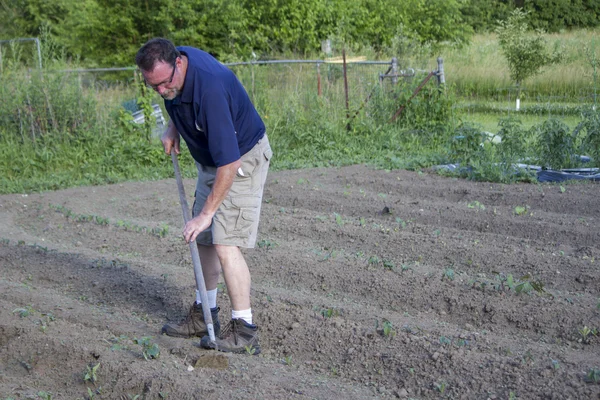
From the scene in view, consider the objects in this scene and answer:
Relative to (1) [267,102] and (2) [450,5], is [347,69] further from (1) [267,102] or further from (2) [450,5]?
(2) [450,5]

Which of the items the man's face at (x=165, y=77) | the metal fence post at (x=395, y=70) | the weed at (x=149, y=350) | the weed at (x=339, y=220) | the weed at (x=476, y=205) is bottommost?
the weed at (x=476, y=205)

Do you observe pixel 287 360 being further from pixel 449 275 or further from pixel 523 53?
pixel 523 53

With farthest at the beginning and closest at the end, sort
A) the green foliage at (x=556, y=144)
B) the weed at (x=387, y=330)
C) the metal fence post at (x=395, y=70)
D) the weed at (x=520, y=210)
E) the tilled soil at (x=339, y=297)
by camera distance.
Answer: the metal fence post at (x=395, y=70), the green foliage at (x=556, y=144), the weed at (x=520, y=210), the weed at (x=387, y=330), the tilled soil at (x=339, y=297)

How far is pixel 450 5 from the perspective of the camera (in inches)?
1035

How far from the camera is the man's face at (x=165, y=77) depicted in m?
3.74

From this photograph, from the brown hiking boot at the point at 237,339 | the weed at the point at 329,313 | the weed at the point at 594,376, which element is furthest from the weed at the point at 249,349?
the weed at the point at 594,376

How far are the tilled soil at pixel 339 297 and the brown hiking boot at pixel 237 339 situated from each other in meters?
0.13

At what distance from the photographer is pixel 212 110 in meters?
3.74

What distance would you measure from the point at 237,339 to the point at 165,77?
162 cm

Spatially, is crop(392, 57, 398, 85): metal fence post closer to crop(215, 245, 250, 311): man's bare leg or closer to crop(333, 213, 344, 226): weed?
crop(333, 213, 344, 226): weed

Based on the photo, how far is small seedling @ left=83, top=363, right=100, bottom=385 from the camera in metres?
3.96

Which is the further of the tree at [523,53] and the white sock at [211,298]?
the tree at [523,53]

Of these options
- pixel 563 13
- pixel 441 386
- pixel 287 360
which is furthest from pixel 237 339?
pixel 563 13

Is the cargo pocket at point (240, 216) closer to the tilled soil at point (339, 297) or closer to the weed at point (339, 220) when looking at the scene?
the tilled soil at point (339, 297)
